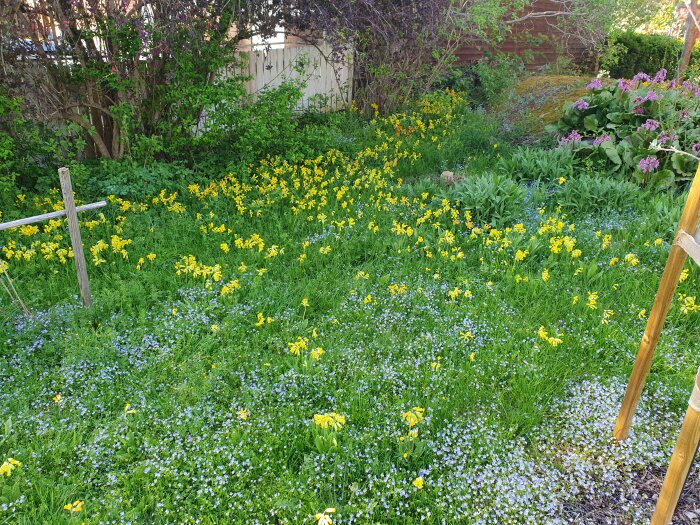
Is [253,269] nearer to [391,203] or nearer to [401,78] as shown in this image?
[391,203]

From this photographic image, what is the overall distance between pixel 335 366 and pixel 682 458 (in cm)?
181

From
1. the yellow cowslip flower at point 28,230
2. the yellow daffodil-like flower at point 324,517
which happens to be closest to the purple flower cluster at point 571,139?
the yellow daffodil-like flower at point 324,517

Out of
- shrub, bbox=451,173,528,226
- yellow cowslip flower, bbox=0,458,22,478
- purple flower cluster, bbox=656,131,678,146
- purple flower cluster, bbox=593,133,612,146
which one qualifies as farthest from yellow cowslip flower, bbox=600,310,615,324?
yellow cowslip flower, bbox=0,458,22,478

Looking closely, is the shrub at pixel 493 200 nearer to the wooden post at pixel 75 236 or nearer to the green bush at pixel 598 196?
the green bush at pixel 598 196

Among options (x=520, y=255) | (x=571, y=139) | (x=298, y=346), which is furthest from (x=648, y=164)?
(x=298, y=346)

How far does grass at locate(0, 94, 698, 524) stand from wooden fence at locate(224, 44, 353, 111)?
12.1ft

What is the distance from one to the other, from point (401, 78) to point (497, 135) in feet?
7.64

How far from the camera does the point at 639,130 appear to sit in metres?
6.08

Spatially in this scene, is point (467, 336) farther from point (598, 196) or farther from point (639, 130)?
point (639, 130)

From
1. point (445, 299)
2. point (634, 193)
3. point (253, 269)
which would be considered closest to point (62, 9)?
point (253, 269)

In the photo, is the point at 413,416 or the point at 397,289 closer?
the point at 413,416

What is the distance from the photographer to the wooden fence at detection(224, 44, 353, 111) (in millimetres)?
8188

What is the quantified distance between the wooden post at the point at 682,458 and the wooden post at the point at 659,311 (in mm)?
566

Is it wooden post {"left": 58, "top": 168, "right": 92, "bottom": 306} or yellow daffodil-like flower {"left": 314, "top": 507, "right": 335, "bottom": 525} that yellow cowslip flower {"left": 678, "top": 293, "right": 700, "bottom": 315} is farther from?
wooden post {"left": 58, "top": 168, "right": 92, "bottom": 306}
